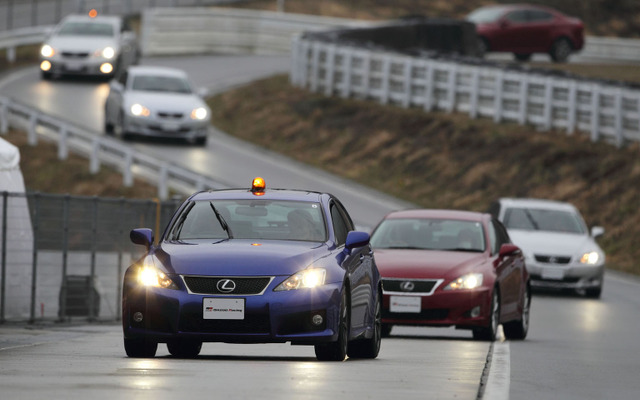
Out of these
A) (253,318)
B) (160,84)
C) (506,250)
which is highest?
(253,318)

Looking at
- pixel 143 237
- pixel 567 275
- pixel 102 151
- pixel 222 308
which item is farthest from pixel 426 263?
pixel 102 151

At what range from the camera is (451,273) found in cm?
1753

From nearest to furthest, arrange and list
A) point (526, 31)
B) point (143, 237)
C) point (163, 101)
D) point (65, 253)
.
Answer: point (143, 237)
point (65, 253)
point (163, 101)
point (526, 31)

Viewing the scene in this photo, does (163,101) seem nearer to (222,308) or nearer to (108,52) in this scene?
(108,52)

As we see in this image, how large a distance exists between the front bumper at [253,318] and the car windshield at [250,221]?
898mm

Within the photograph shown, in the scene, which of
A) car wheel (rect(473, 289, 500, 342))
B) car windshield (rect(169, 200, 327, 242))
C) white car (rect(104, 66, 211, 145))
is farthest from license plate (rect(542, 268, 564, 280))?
white car (rect(104, 66, 211, 145))

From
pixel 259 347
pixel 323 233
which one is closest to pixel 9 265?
pixel 259 347

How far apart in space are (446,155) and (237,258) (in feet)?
98.7

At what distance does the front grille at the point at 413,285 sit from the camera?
17.5 metres

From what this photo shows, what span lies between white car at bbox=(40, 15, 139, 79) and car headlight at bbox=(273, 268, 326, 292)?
1414 inches

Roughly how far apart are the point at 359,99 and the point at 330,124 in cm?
222

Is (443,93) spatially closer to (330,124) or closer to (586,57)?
(330,124)

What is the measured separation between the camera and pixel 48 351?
45.2 ft

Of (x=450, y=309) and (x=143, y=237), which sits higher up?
(x=143, y=237)
